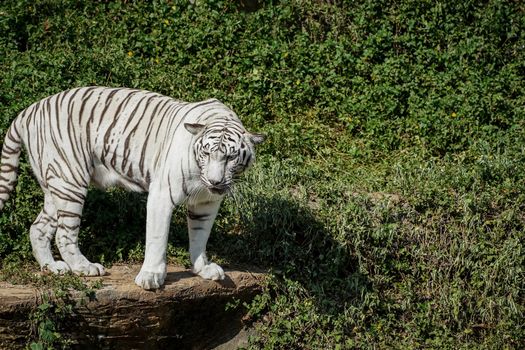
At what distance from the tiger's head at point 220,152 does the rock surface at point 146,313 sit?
0.93 meters

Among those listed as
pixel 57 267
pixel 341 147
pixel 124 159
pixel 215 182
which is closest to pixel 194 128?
pixel 215 182

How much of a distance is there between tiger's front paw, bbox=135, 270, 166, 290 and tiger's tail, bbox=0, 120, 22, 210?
1.14 meters

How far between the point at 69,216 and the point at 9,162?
2.13 feet

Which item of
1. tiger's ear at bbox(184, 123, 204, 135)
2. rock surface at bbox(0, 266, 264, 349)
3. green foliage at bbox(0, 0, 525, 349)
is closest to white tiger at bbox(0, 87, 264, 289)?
tiger's ear at bbox(184, 123, 204, 135)

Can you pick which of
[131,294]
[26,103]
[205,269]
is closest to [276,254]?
[205,269]

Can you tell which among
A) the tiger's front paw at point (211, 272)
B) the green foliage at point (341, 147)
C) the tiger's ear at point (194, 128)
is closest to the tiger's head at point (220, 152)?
the tiger's ear at point (194, 128)

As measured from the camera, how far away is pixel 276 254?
6895mm

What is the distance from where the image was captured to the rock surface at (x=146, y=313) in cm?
566

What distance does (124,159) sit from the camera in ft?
19.5

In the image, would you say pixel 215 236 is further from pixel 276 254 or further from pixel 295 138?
pixel 295 138

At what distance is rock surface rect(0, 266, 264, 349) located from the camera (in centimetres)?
566

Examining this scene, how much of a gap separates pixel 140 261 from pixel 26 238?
854 mm

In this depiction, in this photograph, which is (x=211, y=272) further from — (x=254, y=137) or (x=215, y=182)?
(x=254, y=137)

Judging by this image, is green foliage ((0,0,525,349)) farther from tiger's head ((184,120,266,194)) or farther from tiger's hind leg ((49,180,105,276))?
tiger's head ((184,120,266,194))
